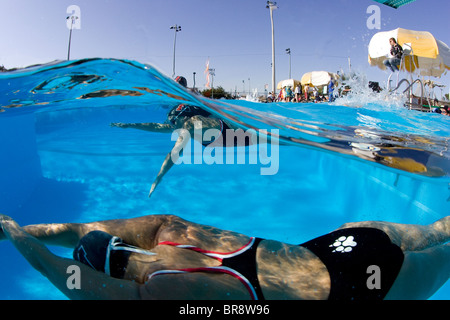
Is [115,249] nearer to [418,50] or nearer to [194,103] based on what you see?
[194,103]

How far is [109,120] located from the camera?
1039 centimetres

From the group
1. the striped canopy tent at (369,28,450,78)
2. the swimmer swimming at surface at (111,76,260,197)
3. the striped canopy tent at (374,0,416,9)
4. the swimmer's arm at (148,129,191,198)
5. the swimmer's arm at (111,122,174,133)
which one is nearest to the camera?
the swimmer's arm at (148,129,191,198)

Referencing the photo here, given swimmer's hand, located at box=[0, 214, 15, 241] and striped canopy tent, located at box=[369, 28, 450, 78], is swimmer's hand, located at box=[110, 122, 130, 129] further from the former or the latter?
striped canopy tent, located at box=[369, 28, 450, 78]

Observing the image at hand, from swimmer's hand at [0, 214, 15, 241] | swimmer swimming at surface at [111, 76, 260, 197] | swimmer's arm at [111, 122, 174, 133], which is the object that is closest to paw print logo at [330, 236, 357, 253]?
swimmer's hand at [0, 214, 15, 241]

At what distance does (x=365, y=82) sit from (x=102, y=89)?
11149 mm

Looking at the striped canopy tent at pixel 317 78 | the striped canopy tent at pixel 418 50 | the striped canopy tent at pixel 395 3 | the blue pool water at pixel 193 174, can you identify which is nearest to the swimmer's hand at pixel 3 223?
the blue pool water at pixel 193 174

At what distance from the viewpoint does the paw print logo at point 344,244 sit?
2.41 meters

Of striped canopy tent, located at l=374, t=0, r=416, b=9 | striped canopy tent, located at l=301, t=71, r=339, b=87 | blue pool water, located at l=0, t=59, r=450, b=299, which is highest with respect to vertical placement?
striped canopy tent, located at l=301, t=71, r=339, b=87

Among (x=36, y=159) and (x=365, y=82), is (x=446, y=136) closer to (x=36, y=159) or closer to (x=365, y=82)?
(x=365, y=82)

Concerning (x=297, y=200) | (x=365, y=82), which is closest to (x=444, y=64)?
(x=365, y=82)

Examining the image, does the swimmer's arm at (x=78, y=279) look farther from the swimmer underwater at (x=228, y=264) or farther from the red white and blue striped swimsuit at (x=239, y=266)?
the red white and blue striped swimsuit at (x=239, y=266)

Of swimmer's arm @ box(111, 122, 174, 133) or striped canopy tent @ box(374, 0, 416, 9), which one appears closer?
striped canopy tent @ box(374, 0, 416, 9)

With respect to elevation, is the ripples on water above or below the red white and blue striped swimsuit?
above

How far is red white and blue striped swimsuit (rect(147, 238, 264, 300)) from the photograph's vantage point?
6.83ft
